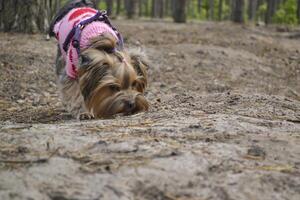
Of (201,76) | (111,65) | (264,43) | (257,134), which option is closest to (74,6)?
(111,65)

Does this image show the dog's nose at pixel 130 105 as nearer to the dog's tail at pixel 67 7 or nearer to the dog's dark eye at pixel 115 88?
the dog's dark eye at pixel 115 88

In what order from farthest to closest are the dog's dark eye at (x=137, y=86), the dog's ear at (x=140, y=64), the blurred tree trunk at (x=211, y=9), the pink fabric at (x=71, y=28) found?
the blurred tree trunk at (x=211, y=9) < the pink fabric at (x=71, y=28) < the dog's ear at (x=140, y=64) < the dog's dark eye at (x=137, y=86)

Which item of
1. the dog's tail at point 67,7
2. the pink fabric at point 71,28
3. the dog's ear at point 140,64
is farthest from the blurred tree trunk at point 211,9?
the dog's ear at point 140,64

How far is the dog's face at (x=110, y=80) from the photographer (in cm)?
515

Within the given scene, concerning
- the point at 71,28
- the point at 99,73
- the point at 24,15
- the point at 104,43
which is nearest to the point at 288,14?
the point at 24,15

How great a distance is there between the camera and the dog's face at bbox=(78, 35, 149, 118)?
515 centimetres

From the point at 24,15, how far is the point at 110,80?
594cm

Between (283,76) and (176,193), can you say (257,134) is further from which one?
(283,76)

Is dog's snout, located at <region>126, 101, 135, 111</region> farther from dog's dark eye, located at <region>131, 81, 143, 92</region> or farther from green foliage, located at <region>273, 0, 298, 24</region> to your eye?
green foliage, located at <region>273, 0, 298, 24</region>

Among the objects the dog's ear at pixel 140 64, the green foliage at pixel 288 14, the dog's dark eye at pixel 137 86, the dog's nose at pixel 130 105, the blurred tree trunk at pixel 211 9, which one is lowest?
the blurred tree trunk at pixel 211 9

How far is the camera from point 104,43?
5520 millimetres

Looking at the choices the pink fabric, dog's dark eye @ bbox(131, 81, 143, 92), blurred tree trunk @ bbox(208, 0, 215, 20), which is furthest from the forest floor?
blurred tree trunk @ bbox(208, 0, 215, 20)

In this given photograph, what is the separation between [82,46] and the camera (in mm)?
5695

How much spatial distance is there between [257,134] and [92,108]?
1.74 m
